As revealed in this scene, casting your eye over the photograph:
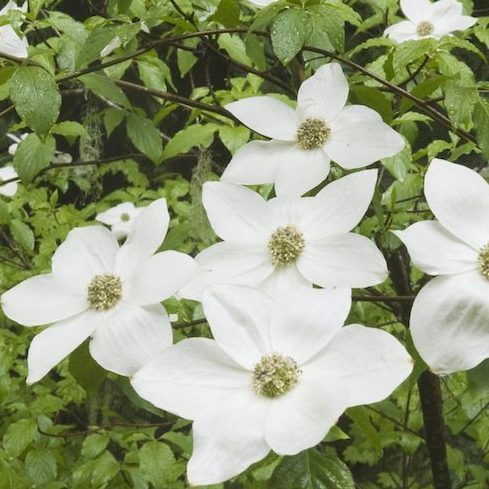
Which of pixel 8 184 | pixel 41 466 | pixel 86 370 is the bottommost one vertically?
pixel 41 466

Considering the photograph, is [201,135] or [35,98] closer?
[35,98]

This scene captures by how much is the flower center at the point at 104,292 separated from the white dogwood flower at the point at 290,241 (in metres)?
0.07

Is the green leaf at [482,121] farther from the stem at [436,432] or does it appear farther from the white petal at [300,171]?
the stem at [436,432]

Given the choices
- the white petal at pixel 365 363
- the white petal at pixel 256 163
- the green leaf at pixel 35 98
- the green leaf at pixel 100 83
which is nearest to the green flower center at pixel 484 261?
the white petal at pixel 365 363

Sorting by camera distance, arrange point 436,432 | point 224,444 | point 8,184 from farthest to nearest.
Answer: point 8,184
point 436,432
point 224,444

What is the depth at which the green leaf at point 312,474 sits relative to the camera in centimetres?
52

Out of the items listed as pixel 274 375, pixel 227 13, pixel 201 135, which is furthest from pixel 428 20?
pixel 274 375

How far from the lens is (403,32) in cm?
121

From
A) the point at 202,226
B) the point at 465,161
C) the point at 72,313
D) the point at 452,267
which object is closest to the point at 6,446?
the point at 202,226

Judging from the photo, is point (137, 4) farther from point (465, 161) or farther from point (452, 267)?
point (465, 161)

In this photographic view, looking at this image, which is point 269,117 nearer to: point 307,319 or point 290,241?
point 290,241

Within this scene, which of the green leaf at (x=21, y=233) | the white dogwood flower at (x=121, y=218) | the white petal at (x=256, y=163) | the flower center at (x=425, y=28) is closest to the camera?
the white petal at (x=256, y=163)

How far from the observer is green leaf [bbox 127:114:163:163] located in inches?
41.7

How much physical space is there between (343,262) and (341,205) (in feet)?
0.18
